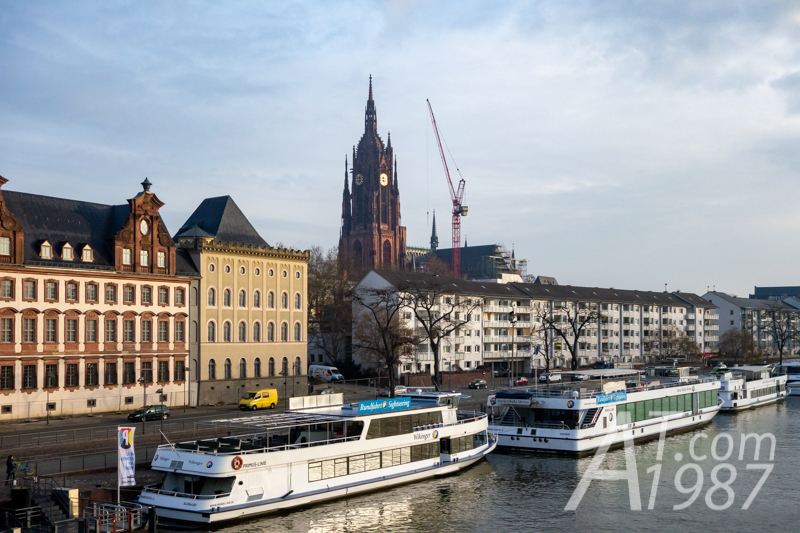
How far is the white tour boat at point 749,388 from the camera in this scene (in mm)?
93875

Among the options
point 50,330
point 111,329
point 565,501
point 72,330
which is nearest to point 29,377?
point 50,330

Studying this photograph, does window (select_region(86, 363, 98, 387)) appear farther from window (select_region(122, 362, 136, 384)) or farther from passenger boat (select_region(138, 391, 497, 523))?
passenger boat (select_region(138, 391, 497, 523))

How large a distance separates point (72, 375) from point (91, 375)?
1.70 metres

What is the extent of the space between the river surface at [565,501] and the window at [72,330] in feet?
118

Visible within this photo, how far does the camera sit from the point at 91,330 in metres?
71.1

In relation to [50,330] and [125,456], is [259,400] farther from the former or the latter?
[125,456]

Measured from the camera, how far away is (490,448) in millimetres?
55906

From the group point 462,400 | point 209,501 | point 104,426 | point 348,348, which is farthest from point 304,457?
point 348,348

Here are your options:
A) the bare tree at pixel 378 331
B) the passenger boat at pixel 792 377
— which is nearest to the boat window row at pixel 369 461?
the bare tree at pixel 378 331

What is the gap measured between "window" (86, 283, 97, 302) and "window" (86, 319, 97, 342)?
1828 millimetres

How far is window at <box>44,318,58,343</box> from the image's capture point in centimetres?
6800

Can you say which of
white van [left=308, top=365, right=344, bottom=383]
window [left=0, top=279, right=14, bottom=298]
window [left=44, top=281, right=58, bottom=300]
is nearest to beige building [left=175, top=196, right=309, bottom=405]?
window [left=44, top=281, right=58, bottom=300]

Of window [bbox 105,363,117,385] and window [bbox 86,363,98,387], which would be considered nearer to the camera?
A: window [bbox 86,363,98,387]

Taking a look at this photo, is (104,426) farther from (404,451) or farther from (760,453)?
(760,453)
